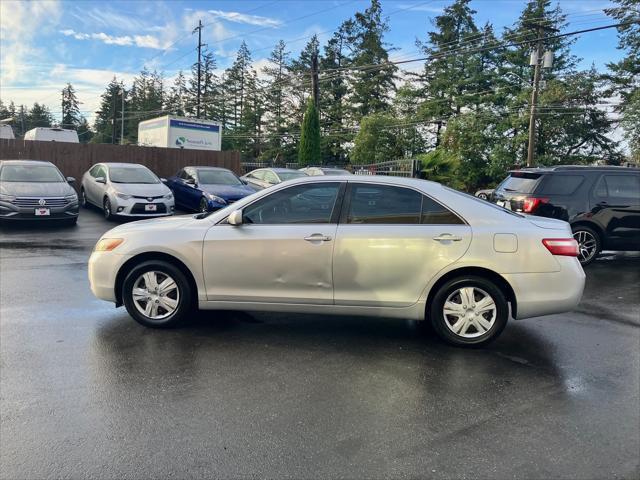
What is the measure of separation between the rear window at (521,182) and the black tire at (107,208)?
9465 millimetres

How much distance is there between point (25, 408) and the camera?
342 centimetres

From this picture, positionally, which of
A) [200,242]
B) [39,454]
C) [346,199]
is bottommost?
[39,454]

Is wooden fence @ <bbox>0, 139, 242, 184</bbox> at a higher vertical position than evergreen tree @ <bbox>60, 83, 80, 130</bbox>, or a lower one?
lower

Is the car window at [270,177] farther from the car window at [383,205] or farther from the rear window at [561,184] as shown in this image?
the car window at [383,205]

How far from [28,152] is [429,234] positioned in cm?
1775

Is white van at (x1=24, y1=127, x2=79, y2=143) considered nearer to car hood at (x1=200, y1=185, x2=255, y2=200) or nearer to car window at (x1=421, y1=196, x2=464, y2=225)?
car hood at (x1=200, y1=185, x2=255, y2=200)

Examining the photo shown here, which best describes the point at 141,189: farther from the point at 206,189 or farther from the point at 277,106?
the point at 277,106

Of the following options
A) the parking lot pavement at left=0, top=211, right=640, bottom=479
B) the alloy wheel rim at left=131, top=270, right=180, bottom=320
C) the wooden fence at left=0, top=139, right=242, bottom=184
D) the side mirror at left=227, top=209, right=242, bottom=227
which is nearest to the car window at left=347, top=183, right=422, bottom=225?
the side mirror at left=227, top=209, right=242, bottom=227

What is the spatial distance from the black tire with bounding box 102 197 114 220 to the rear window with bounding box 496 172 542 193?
9465mm

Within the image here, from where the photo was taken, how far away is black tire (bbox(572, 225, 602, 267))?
8820mm

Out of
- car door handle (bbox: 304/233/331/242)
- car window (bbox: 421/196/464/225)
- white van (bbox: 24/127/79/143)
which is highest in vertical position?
white van (bbox: 24/127/79/143)

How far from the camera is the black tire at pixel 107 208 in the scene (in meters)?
12.9

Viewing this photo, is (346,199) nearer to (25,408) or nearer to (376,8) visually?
(25,408)

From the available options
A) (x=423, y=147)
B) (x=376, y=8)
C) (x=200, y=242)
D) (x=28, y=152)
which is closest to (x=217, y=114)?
(x=376, y=8)
